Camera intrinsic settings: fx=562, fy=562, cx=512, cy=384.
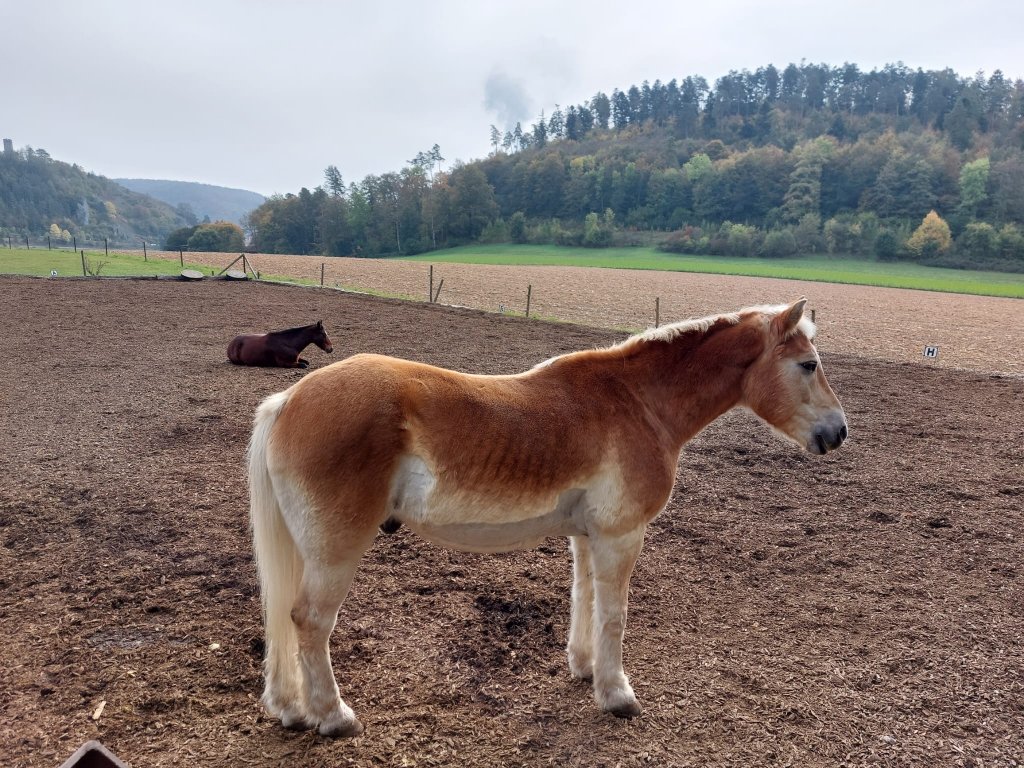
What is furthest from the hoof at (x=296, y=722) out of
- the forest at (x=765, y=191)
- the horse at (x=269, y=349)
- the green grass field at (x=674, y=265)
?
the forest at (x=765, y=191)

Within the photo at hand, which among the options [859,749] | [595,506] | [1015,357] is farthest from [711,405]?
[1015,357]

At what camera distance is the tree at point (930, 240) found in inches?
2652

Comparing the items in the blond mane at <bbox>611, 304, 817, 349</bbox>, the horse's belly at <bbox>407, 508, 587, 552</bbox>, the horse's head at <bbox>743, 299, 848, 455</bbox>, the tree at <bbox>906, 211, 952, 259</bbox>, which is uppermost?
the tree at <bbox>906, 211, 952, 259</bbox>

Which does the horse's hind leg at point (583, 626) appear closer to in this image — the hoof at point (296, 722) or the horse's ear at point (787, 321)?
the hoof at point (296, 722)

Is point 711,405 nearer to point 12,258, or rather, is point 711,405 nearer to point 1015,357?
point 1015,357

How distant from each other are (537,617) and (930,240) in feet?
272

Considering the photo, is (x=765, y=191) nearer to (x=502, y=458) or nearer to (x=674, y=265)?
(x=674, y=265)

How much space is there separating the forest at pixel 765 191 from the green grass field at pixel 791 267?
13.3ft

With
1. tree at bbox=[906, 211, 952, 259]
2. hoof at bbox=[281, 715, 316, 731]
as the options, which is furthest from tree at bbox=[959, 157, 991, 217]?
hoof at bbox=[281, 715, 316, 731]

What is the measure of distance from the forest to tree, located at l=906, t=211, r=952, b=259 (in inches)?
6.8

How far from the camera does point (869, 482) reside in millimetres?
7051

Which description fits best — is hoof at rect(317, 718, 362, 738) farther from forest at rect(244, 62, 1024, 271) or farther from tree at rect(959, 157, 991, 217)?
tree at rect(959, 157, 991, 217)

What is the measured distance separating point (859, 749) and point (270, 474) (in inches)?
140

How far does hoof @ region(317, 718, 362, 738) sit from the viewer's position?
303 cm
